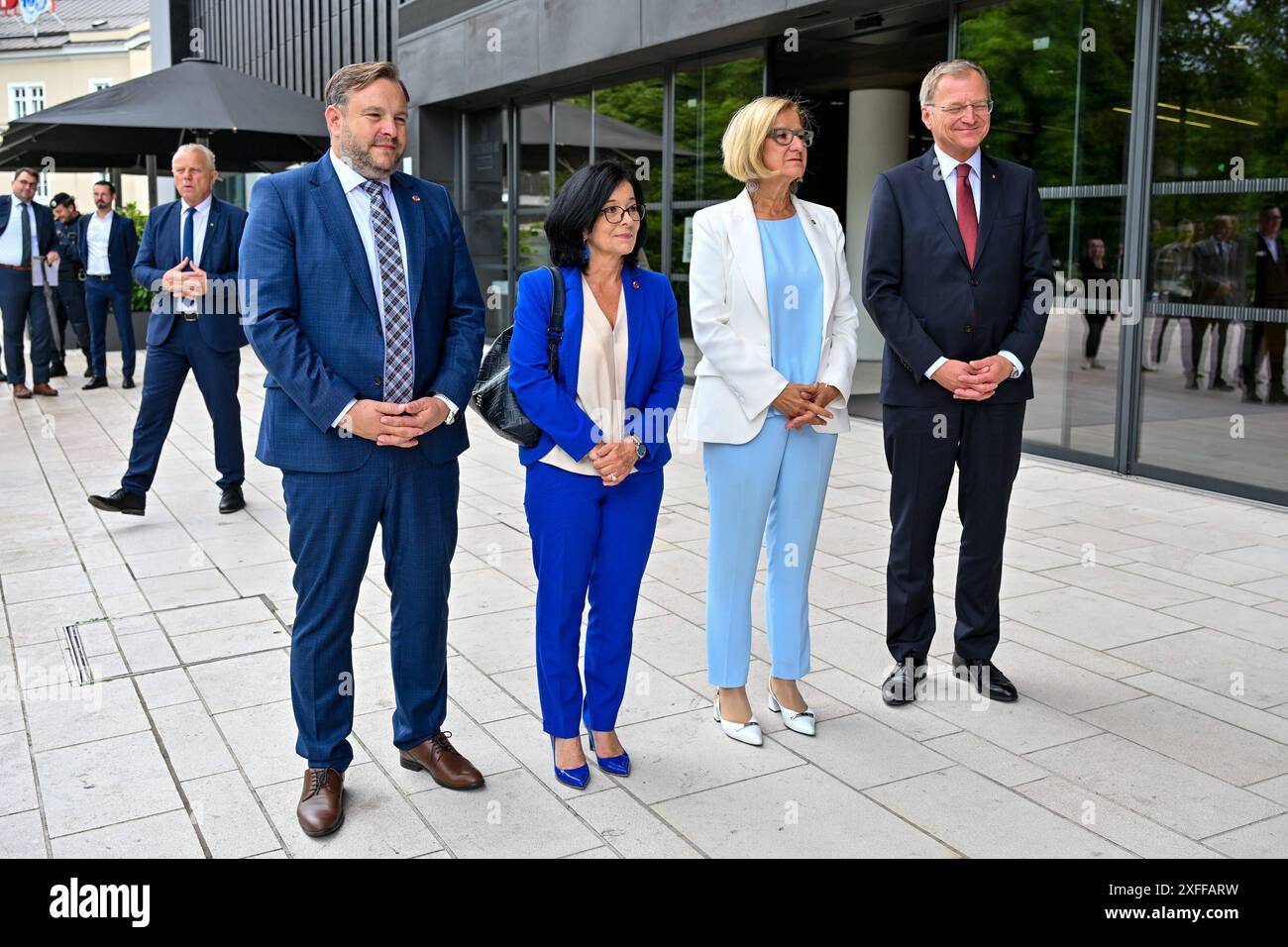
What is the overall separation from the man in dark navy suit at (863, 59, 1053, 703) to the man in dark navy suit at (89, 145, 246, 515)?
433cm

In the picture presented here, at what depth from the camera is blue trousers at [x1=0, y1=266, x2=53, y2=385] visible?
12.7 m

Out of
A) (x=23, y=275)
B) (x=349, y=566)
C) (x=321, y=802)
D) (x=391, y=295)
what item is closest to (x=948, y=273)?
(x=391, y=295)

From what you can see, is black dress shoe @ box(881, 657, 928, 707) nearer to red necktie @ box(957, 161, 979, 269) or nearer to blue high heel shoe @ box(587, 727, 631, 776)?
blue high heel shoe @ box(587, 727, 631, 776)

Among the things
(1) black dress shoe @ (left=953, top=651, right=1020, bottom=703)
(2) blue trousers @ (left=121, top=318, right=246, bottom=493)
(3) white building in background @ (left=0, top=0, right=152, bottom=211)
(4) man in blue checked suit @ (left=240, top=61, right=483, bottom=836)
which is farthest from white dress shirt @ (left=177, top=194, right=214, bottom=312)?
(3) white building in background @ (left=0, top=0, right=152, bottom=211)

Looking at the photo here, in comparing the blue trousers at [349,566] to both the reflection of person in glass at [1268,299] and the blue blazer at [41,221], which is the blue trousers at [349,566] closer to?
the reflection of person in glass at [1268,299]

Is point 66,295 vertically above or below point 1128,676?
above

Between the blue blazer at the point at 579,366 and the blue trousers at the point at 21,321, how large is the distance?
10767 millimetres

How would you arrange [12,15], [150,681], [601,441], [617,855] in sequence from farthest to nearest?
[12,15], [150,681], [601,441], [617,855]

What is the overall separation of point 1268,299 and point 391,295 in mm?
6125

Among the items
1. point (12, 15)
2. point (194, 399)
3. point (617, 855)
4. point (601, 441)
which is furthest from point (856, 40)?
point (12, 15)

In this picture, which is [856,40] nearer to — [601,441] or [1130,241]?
[1130,241]

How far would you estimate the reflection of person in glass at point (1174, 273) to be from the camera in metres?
8.16

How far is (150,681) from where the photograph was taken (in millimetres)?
4711

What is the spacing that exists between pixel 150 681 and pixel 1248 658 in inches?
162
